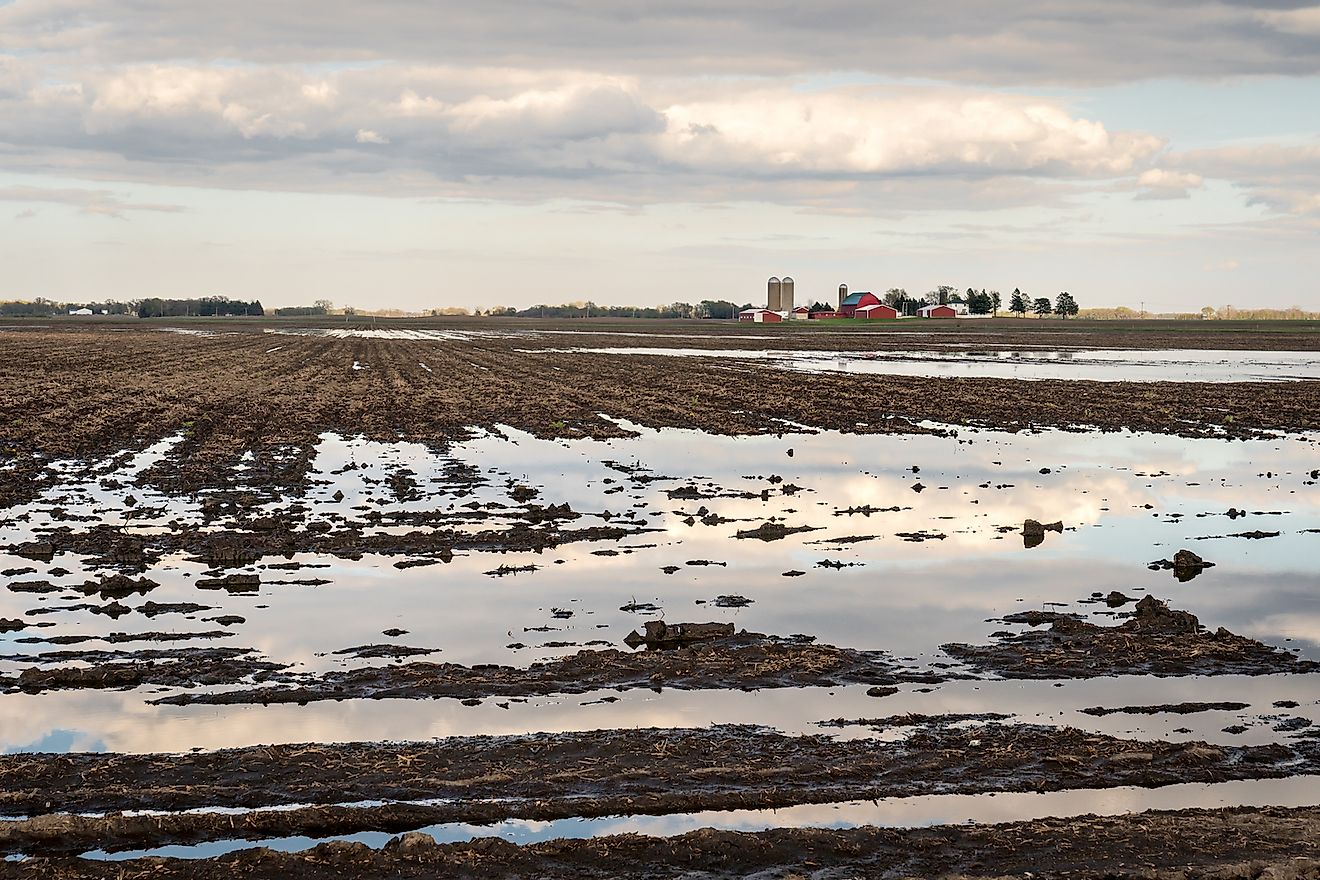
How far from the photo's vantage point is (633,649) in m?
12.2

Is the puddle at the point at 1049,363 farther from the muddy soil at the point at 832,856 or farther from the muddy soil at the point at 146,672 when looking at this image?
the muddy soil at the point at 832,856

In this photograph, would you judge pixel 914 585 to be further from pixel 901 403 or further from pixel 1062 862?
pixel 901 403

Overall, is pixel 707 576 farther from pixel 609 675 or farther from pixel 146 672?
pixel 146 672

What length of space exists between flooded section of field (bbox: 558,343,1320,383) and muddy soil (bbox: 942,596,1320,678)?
40.2 meters

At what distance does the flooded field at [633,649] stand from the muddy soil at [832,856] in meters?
0.05

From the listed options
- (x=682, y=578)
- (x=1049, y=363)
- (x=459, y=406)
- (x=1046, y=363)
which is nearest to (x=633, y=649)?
(x=682, y=578)

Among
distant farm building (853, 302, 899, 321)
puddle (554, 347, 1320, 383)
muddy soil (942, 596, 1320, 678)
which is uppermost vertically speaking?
distant farm building (853, 302, 899, 321)

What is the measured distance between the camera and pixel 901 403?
39.8 meters

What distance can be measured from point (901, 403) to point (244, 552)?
26.7 m

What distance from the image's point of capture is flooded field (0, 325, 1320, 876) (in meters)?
8.29

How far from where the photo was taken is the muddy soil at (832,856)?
7.36 m

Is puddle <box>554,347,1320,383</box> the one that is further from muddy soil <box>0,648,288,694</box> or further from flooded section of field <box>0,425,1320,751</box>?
muddy soil <box>0,648,288,694</box>

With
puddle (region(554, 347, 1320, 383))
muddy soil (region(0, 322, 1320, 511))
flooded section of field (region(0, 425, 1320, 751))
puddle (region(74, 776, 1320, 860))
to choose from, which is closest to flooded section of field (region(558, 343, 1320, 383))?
puddle (region(554, 347, 1320, 383))

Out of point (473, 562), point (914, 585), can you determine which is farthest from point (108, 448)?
point (914, 585)
